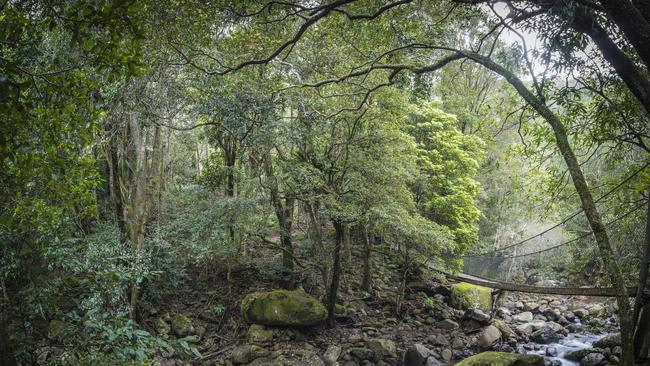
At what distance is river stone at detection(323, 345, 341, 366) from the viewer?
6848 millimetres

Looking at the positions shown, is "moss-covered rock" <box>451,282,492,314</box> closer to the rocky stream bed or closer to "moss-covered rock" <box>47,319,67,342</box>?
the rocky stream bed

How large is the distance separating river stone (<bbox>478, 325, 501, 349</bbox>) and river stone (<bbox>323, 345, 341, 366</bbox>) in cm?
322

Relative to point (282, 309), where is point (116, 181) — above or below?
above

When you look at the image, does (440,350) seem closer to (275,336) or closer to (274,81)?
(275,336)

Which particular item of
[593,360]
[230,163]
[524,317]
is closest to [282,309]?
[230,163]

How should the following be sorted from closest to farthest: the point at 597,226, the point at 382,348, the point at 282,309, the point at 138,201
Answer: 1. the point at 597,226
2. the point at 138,201
3. the point at 382,348
4. the point at 282,309

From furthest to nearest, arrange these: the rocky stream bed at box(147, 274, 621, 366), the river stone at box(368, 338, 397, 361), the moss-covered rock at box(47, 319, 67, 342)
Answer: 1. the river stone at box(368, 338, 397, 361)
2. the rocky stream bed at box(147, 274, 621, 366)
3. the moss-covered rock at box(47, 319, 67, 342)

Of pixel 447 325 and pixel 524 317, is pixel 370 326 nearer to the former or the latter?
pixel 447 325

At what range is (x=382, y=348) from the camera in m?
7.32

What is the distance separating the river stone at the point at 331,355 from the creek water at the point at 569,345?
424 cm

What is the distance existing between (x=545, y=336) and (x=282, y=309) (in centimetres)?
622

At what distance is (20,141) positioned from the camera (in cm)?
196

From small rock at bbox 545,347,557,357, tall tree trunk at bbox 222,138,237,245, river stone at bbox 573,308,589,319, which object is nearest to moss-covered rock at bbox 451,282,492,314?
small rock at bbox 545,347,557,357

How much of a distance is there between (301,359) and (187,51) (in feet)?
17.2
